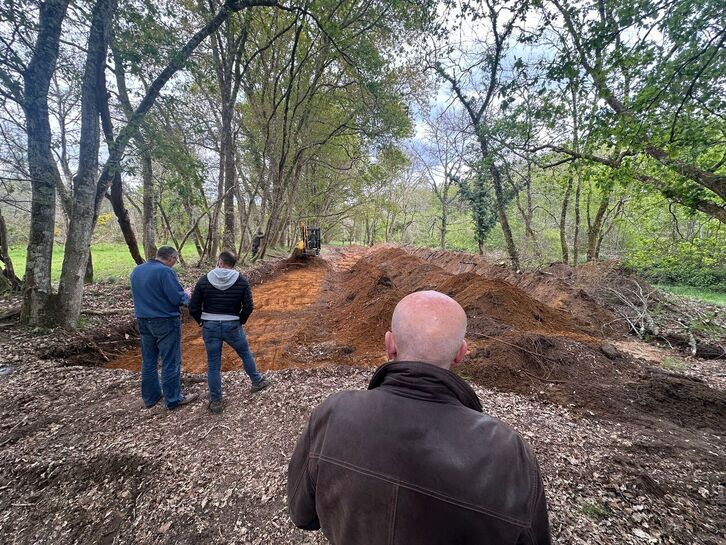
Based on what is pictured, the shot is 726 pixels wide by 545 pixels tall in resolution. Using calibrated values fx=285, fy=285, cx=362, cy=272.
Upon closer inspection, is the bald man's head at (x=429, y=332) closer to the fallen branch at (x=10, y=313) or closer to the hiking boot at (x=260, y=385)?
the hiking boot at (x=260, y=385)

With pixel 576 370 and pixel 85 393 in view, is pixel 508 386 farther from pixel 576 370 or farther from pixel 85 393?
pixel 85 393

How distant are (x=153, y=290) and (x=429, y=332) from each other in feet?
10.3

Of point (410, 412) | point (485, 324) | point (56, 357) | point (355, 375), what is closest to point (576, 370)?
point (485, 324)

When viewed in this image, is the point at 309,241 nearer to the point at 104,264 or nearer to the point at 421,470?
the point at 104,264

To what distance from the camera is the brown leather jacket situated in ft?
2.78

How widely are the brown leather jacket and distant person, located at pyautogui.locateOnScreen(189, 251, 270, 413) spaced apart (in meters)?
2.48

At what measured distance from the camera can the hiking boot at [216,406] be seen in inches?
125

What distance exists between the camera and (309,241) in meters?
16.5

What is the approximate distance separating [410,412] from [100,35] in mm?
6905

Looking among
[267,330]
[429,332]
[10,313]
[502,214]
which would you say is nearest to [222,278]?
[429,332]

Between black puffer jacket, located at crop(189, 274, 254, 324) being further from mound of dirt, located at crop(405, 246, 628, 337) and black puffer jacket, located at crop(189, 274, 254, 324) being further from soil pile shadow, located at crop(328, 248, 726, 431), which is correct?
mound of dirt, located at crop(405, 246, 628, 337)

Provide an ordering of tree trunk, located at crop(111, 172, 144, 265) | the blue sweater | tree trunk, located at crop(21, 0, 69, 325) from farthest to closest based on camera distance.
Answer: tree trunk, located at crop(111, 172, 144, 265) < tree trunk, located at crop(21, 0, 69, 325) < the blue sweater

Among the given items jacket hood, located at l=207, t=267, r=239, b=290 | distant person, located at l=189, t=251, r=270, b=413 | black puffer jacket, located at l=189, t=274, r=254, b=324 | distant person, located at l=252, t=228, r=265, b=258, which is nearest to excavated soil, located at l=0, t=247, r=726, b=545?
distant person, located at l=189, t=251, r=270, b=413

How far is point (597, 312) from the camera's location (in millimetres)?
6629
